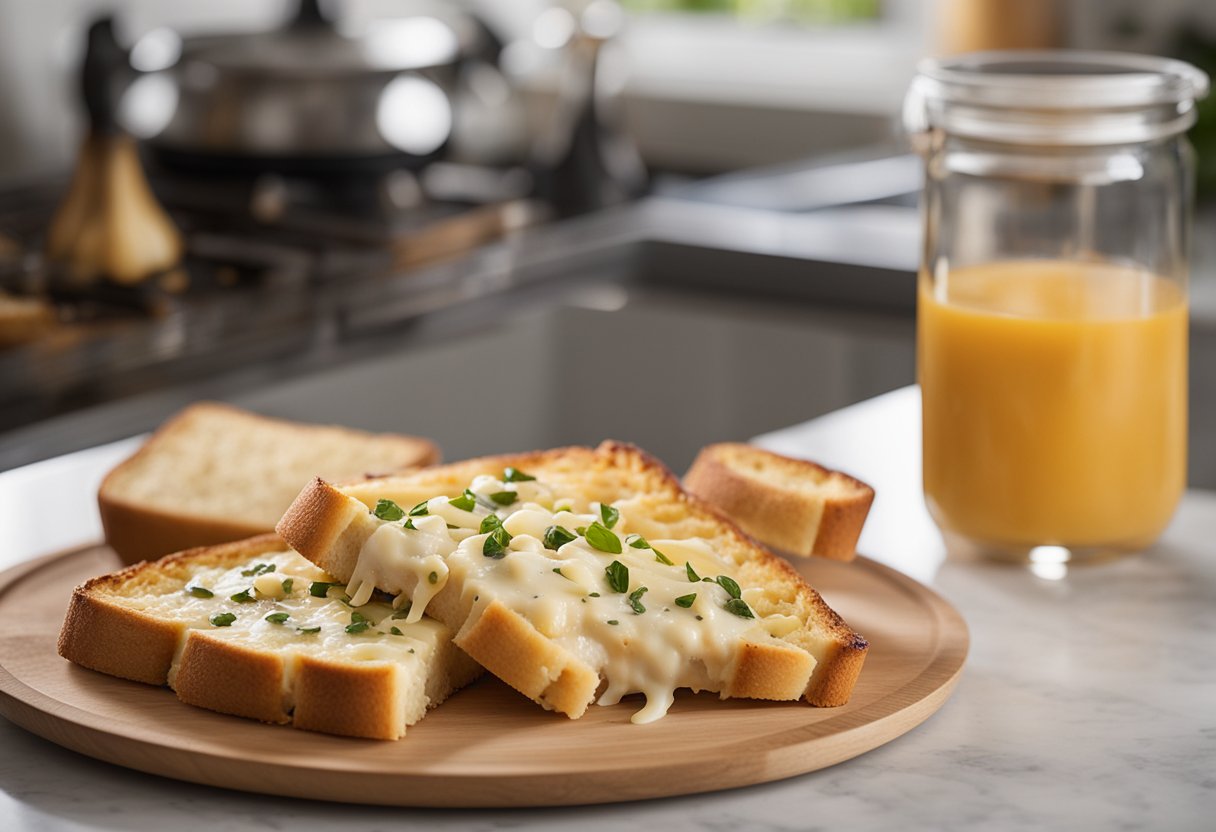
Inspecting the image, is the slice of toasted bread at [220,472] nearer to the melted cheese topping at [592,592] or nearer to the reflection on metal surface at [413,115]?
the melted cheese topping at [592,592]

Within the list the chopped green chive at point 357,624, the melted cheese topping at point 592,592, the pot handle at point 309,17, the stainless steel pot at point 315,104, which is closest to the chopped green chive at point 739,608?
the melted cheese topping at point 592,592

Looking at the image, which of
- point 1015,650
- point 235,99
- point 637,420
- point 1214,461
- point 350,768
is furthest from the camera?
point 235,99

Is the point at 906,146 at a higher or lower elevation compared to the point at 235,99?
lower

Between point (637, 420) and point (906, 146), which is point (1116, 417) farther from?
point (906, 146)

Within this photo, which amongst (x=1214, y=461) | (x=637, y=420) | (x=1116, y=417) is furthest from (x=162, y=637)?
(x=1214, y=461)

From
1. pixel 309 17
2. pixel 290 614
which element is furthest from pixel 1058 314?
pixel 309 17

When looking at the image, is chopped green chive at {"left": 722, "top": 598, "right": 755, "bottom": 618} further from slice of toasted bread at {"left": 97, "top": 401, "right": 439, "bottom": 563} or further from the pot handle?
the pot handle
